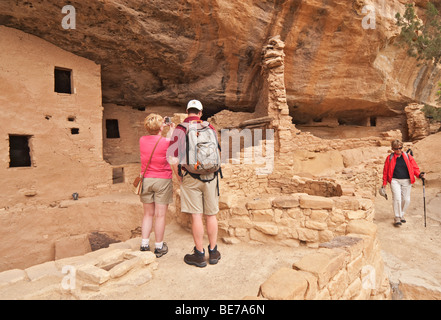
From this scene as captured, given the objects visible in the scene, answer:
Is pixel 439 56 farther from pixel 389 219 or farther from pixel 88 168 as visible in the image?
pixel 88 168

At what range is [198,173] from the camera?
232 cm

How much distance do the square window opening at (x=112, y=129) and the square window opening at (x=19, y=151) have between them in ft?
9.47

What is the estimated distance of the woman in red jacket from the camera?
4.48 m

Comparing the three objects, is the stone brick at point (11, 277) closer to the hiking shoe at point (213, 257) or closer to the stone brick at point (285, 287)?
the hiking shoe at point (213, 257)

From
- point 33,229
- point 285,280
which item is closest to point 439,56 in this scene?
point 285,280

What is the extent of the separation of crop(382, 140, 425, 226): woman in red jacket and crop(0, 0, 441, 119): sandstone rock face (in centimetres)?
503

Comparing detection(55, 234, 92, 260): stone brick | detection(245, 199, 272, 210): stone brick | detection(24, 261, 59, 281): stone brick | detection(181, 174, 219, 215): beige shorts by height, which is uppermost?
detection(181, 174, 219, 215): beige shorts

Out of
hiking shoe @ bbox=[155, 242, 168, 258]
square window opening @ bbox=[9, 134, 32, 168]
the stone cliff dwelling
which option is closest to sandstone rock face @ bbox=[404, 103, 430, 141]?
the stone cliff dwelling

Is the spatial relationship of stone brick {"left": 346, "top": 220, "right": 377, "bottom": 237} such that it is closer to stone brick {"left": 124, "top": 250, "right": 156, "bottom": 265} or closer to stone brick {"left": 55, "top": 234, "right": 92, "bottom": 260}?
stone brick {"left": 124, "top": 250, "right": 156, "bottom": 265}

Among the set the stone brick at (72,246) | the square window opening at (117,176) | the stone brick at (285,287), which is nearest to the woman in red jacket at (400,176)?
the stone brick at (285,287)

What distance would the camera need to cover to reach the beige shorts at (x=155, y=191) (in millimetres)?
2709

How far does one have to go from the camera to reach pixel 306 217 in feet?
9.56

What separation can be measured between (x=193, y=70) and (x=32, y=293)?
7.66 m

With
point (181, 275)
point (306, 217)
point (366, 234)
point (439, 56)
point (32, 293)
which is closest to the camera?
point (32, 293)
